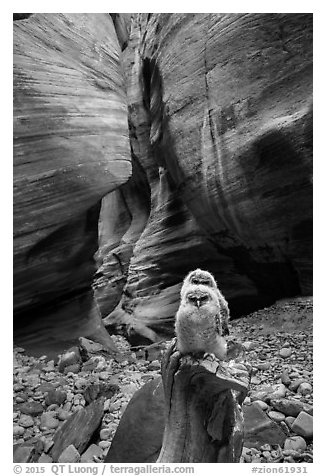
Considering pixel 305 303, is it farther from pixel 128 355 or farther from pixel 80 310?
pixel 80 310

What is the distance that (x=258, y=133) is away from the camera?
415 centimetres

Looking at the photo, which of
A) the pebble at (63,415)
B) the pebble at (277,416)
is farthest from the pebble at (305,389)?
the pebble at (63,415)

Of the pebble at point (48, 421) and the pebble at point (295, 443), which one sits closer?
the pebble at point (295, 443)

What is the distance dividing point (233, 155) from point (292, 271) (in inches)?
57.7

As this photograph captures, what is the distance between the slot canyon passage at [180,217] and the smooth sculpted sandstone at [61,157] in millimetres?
13

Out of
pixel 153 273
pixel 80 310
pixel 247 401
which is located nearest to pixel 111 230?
pixel 153 273

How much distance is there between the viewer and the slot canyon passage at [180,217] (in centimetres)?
276

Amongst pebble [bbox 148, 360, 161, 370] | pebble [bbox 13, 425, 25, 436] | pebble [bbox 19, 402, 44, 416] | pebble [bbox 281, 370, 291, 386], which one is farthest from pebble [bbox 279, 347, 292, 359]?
pebble [bbox 13, 425, 25, 436]

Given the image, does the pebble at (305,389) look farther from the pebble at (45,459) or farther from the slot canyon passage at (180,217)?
the pebble at (45,459)

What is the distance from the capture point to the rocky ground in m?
2.53

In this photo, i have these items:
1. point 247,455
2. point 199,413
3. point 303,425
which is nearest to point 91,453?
point 247,455

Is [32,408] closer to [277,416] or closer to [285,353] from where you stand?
[277,416]

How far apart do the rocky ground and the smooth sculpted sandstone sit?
54 cm

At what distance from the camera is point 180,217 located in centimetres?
581
